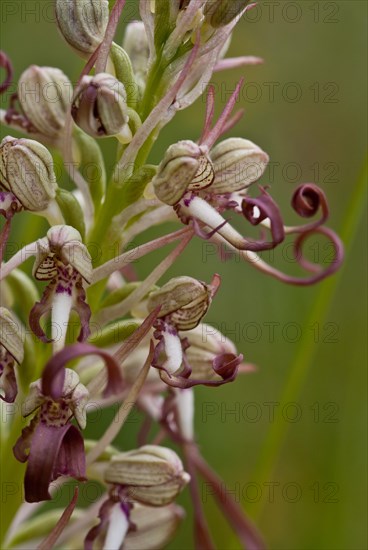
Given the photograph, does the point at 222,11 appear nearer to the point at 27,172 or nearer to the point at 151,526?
the point at 27,172

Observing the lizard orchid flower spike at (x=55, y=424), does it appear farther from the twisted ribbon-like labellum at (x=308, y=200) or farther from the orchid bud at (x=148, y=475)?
the twisted ribbon-like labellum at (x=308, y=200)

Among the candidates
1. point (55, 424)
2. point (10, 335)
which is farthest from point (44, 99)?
point (55, 424)

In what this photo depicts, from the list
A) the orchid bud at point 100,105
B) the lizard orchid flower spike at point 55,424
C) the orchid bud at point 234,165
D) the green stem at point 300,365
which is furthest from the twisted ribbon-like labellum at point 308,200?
the green stem at point 300,365

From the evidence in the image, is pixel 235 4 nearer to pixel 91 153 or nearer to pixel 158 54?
pixel 158 54

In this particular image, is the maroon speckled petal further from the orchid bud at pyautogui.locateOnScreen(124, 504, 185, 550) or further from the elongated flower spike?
the orchid bud at pyautogui.locateOnScreen(124, 504, 185, 550)

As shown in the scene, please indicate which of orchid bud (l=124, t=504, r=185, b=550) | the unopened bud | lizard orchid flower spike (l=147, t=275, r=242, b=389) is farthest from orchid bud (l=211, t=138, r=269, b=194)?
orchid bud (l=124, t=504, r=185, b=550)

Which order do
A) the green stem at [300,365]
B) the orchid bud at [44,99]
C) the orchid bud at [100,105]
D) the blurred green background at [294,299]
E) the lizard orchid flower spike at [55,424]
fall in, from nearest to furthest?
the lizard orchid flower spike at [55,424] < the orchid bud at [100,105] < the orchid bud at [44,99] < the green stem at [300,365] < the blurred green background at [294,299]

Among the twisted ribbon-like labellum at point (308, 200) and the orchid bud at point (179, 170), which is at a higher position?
the twisted ribbon-like labellum at point (308, 200)
